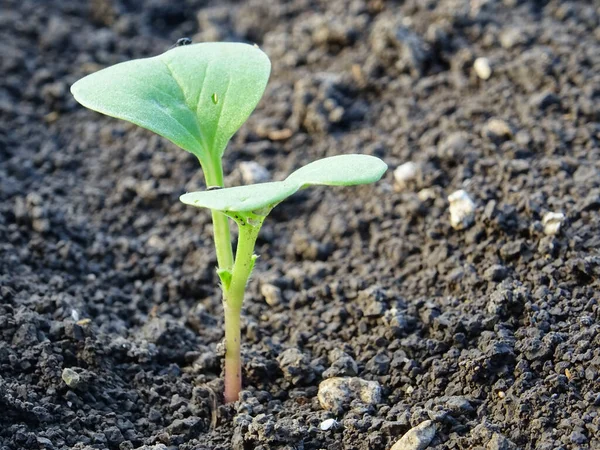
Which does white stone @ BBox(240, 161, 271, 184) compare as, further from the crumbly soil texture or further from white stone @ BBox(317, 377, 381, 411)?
white stone @ BBox(317, 377, 381, 411)

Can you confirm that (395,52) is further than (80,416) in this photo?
Yes

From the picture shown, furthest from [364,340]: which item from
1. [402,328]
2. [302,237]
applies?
Answer: [302,237]

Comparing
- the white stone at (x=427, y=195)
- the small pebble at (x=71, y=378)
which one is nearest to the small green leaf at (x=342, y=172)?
the small pebble at (x=71, y=378)

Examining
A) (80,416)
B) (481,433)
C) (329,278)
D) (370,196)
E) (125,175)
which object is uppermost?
(125,175)

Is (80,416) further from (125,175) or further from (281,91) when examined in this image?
(281,91)

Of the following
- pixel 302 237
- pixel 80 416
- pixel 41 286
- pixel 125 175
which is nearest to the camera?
pixel 80 416

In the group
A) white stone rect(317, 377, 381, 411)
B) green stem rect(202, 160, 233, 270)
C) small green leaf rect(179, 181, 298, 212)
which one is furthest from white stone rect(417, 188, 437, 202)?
small green leaf rect(179, 181, 298, 212)

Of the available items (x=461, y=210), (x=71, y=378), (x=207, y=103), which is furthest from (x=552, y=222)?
(x=71, y=378)
